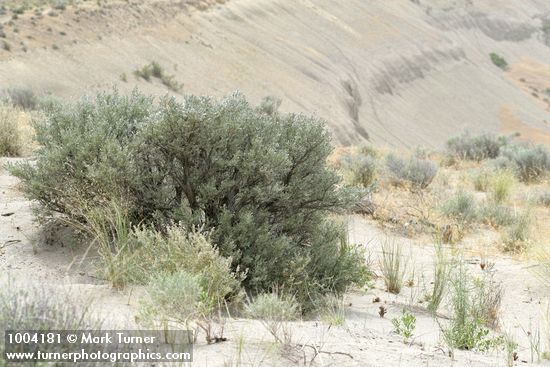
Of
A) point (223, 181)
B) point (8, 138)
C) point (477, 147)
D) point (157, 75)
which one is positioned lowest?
point (157, 75)

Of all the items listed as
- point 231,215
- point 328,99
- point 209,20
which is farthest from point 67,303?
point 209,20

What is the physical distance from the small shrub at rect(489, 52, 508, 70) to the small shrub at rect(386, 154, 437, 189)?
62365 millimetres

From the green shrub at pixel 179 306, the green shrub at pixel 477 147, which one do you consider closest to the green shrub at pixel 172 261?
the green shrub at pixel 179 306

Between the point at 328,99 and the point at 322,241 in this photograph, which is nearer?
the point at 322,241

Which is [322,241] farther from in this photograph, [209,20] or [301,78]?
[209,20]

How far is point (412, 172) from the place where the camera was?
12484 millimetres

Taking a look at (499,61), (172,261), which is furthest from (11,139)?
(499,61)

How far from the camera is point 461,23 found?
76000 mm

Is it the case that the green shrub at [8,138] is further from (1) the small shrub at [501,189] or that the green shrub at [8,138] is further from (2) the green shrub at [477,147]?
(2) the green shrub at [477,147]

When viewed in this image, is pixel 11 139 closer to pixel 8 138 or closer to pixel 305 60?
pixel 8 138

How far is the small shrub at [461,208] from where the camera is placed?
10.2 m

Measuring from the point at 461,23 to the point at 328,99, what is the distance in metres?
41.0

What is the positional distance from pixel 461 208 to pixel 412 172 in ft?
7.12

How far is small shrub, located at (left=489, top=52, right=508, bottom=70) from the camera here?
2809 inches
